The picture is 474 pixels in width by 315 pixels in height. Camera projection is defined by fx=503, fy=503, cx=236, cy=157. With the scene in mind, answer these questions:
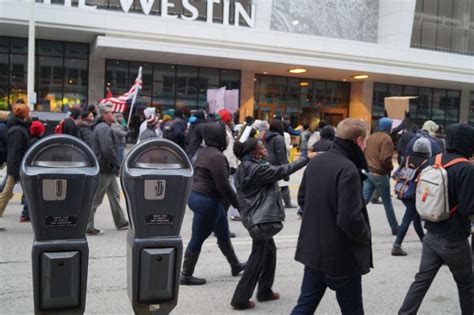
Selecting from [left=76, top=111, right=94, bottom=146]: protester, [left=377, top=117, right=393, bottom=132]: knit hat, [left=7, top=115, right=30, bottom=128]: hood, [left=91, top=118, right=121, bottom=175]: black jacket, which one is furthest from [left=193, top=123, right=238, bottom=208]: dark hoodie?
[left=377, top=117, right=393, bottom=132]: knit hat

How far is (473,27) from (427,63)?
909cm

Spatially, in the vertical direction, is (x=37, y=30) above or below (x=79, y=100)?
above

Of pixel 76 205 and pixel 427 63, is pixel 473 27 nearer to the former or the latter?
pixel 427 63

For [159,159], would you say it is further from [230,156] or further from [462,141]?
[230,156]

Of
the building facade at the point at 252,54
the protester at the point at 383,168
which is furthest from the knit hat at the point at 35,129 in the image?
the building facade at the point at 252,54

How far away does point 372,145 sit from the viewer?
27.2 feet

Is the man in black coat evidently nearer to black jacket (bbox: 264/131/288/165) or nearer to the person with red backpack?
the person with red backpack

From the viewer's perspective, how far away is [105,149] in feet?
24.3

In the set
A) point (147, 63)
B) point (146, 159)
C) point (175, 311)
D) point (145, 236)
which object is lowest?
point (175, 311)

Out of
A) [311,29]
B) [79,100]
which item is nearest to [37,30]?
[79,100]

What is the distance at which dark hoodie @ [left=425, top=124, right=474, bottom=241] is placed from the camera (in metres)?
3.92

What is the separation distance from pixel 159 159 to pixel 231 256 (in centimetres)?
258

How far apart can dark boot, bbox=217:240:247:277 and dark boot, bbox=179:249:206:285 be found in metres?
0.31

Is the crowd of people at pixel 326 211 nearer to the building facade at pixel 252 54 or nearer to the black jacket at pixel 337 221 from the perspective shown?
the black jacket at pixel 337 221
